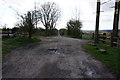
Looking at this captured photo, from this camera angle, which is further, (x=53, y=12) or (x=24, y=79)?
(x=53, y=12)

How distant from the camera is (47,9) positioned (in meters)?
30.7

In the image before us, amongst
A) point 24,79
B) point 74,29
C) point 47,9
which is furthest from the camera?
point 47,9

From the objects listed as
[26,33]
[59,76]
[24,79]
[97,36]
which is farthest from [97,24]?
[26,33]

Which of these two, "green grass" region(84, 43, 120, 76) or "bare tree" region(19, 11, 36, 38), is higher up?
"bare tree" region(19, 11, 36, 38)

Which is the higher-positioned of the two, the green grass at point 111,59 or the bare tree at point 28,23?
the bare tree at point 28,23

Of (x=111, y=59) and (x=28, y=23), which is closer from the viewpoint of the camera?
(x=111, y=59)

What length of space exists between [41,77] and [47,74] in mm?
267

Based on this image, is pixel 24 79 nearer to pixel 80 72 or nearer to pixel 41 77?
pixel 41 77

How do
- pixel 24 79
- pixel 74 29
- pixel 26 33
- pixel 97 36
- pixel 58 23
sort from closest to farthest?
1. pixel 24 79
2. pixel 97 36
3. pixel 26 33
4. pixel 74 29
5. pixel 58 23

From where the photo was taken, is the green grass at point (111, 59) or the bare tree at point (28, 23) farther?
the bare tree at point (28, 23)

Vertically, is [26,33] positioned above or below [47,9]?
below

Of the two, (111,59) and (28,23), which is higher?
(28,23)

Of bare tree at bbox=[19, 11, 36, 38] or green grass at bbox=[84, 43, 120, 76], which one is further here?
bare tree at bbox=[19, 11, 36, 38]

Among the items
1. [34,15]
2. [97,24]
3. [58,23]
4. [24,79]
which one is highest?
[58,23]
